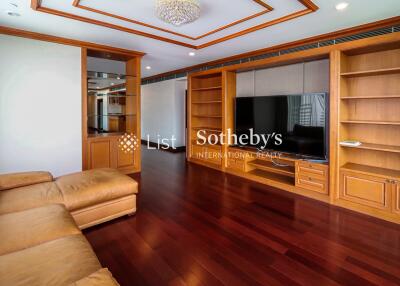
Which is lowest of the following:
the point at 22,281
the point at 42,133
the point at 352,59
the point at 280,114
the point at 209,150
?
the point at 22,281

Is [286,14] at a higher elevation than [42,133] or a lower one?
higher

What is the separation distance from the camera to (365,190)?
9.71 ft

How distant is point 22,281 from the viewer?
46.1 inches

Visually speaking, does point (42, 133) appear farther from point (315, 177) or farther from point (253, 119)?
point (315, 177)

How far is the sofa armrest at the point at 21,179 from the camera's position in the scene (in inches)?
98.3

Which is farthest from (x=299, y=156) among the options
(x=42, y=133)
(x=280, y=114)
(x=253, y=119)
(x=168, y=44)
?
(x=42, y=133)

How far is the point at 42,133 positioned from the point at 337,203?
4.60m

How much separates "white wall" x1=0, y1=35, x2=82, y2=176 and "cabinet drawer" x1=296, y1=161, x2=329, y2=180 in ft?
12.3

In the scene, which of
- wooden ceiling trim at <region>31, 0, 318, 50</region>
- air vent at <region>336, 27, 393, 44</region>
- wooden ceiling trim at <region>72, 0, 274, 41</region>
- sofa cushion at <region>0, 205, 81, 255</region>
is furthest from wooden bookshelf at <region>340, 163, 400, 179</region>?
sofa cushion at <region>0, 205, 81, 255</region>

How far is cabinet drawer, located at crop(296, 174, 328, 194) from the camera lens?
11.1 feet

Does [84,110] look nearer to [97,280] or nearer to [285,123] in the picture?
[285,123]

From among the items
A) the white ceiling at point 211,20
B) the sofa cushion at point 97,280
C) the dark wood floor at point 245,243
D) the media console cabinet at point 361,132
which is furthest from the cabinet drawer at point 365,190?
the sofa cushion at point 97,280

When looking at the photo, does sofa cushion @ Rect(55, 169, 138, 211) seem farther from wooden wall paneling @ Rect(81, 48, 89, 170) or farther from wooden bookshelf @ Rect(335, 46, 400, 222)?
wooden bookshelf @ Rect(335, 46, 400, 222)

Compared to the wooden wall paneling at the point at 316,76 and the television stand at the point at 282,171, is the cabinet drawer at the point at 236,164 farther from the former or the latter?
the wooden wall paneling at the point at 316,76
